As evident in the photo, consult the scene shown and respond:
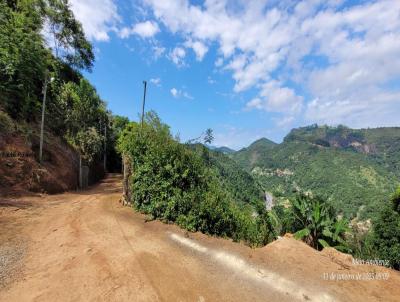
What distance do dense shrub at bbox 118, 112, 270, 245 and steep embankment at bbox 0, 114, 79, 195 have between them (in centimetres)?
575

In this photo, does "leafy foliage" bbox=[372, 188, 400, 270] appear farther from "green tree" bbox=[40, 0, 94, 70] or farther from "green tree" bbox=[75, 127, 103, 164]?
"green tree" bbox=[40, 0, 94, 70]

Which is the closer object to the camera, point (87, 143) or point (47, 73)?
point (47, 73)

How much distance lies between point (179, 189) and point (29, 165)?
9.06 metres

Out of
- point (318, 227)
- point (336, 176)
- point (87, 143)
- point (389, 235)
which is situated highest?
point (87, 143)

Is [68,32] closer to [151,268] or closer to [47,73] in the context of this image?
[47,73]

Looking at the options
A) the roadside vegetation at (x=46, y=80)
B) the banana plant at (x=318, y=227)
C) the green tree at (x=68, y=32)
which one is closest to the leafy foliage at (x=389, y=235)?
the banana plant at (x=318, y=227)

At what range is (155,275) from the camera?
478 cm

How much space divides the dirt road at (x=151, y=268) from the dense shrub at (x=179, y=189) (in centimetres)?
58

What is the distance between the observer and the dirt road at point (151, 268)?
4312 mm

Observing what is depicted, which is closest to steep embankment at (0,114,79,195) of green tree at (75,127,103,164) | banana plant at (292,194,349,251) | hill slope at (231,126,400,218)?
green tree at (75,127,103,164)

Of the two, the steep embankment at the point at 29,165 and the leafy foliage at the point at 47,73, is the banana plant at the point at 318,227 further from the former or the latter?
the leafy foliage at the point at 47,73

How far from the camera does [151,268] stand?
5.01 meters

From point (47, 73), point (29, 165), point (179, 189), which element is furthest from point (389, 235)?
point (47, 73)

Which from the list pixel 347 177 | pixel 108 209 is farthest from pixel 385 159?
pixel 108 209
